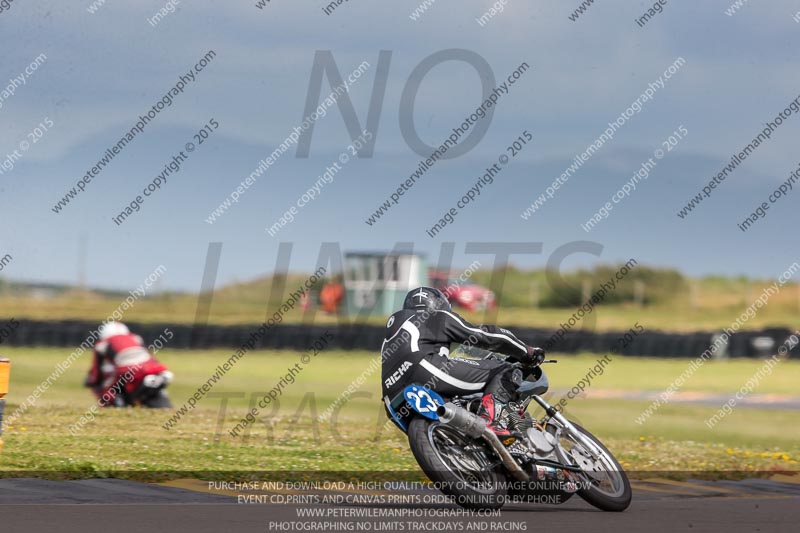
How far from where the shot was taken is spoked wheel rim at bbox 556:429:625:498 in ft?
26.2

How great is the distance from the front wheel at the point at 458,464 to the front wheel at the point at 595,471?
602mm

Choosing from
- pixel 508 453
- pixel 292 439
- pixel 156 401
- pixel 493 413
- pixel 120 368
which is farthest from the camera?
pixel 156 401

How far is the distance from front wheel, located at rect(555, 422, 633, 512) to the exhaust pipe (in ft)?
1.53

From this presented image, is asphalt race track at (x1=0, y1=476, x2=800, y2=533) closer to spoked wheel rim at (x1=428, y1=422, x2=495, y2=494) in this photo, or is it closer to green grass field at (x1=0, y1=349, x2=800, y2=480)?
spoked wheel rim at (x1=428, y1=422, x2=495, y2=494)

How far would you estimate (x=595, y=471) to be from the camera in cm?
805

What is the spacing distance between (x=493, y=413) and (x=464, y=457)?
0.43 metres

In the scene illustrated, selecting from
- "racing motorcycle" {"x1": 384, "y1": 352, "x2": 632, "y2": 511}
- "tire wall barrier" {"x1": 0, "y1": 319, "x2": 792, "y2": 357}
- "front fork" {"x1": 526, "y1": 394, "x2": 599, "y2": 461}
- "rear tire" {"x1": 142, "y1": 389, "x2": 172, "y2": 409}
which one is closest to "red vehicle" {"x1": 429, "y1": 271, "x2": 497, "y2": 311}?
"tire wall barrier" {"x1": 0, "y1": 319, "x2": 792, "y2": 357}

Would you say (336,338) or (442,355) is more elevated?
(336,338)

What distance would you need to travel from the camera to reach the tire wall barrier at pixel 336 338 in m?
31.7

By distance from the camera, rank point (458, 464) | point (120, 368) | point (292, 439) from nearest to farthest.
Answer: point (458, 464), point (292, 439), point (120, 368)

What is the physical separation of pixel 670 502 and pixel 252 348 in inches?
1042

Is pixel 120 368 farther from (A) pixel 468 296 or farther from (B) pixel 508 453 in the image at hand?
(A) pixel 468 296

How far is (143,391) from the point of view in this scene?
15.6 m

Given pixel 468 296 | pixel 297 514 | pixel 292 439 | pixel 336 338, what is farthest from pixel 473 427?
pixel 468 296
